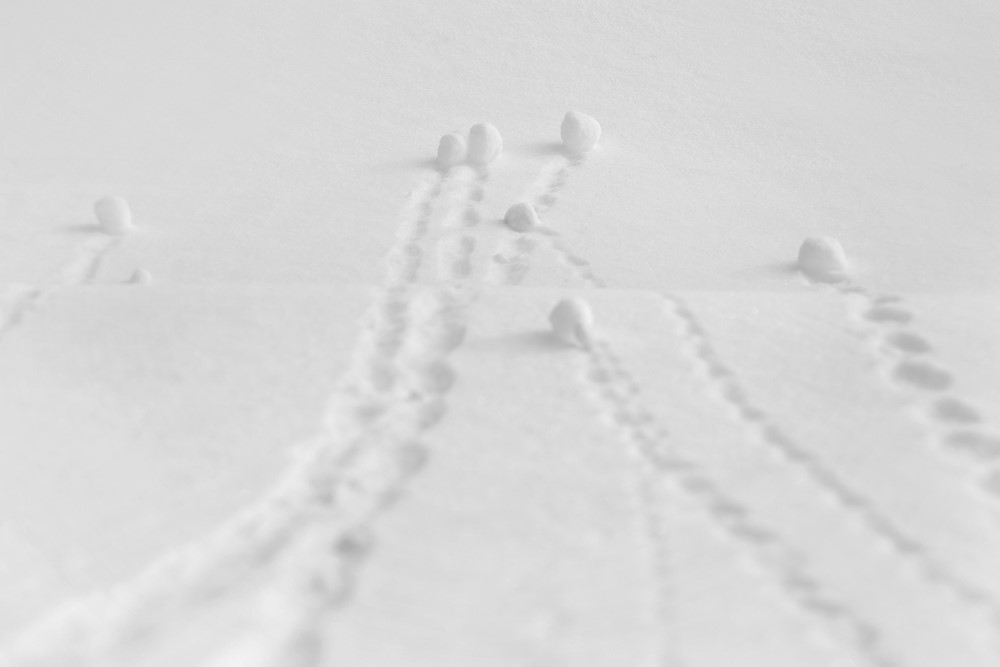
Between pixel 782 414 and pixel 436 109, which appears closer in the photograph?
pixel 782 414

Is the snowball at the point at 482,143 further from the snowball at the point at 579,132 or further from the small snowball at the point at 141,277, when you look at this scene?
the small snowball at the point at 141,277

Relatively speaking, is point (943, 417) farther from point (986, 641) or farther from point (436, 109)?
point (436, 109)

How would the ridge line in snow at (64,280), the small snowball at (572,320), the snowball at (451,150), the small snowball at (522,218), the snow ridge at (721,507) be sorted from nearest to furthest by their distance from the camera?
the snow ridge at (721,507), the small snowball at (572,320), the ridge line in snow at (64,280), the small snowball at (522,218), the snowball at (451,150)

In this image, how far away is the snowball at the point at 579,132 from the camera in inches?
92.2

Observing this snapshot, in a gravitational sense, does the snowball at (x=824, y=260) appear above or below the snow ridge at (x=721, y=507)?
above

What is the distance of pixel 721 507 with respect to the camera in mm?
1146

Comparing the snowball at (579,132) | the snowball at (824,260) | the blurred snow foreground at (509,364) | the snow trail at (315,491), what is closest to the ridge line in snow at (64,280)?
the blurred snow foreground at (509,364)

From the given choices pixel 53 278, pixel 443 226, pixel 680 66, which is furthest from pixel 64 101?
pixel 680 66

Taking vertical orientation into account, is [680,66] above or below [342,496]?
above

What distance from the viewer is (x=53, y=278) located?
6.16 feet

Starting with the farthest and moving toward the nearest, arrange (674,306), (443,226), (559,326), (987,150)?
(987,150) < (443,226) < (674,306) < (559,326)

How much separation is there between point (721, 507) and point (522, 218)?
0.97m

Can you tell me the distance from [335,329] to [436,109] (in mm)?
1273

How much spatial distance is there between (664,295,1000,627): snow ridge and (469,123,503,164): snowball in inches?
32.3
